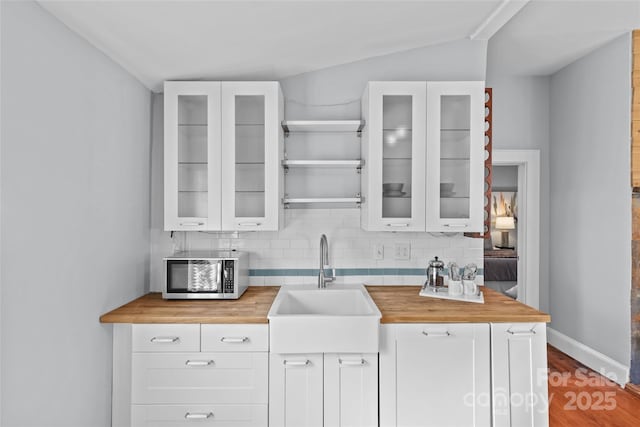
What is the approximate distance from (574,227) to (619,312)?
776mm

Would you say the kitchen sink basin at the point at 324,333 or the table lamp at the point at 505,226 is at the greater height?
the table lamp at the point at 505,226

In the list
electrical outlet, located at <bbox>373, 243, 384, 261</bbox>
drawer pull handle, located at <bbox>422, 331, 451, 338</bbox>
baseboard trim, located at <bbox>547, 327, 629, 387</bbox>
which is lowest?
baseboard trim, located at <bbox>547, 327, 629, 387</bbox>

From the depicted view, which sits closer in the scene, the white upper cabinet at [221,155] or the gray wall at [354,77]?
the white upper cabinet at [221,155]

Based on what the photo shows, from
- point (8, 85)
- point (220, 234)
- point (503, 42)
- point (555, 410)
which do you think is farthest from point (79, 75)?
point (555, 410)

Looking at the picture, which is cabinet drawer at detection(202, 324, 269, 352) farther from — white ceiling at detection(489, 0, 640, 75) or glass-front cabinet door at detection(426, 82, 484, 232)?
white ceiling at detection(489, 0, 640, 75)

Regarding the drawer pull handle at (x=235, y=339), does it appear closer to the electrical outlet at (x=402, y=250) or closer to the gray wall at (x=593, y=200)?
the electrical outlet at (x=402, y=250)

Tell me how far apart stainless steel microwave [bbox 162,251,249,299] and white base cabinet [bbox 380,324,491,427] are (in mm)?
923

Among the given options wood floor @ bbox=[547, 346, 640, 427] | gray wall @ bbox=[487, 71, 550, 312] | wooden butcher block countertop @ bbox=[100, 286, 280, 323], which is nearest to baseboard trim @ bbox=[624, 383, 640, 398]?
wood floor @ bbox=[547, 346, 640, 427]

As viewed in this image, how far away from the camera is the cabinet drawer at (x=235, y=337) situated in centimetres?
201

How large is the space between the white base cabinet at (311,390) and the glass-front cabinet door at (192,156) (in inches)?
37.1

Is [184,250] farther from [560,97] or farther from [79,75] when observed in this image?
[560,97]

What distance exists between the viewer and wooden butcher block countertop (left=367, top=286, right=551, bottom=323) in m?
2.03

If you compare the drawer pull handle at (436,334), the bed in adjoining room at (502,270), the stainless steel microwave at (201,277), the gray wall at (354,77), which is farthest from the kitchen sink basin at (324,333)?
the bed in adjoining room at (502,270)

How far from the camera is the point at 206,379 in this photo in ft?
6.59
